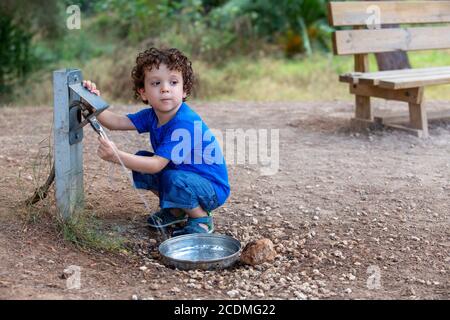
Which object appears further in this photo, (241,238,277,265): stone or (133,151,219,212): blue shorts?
(133,151,219,212): blue shorts

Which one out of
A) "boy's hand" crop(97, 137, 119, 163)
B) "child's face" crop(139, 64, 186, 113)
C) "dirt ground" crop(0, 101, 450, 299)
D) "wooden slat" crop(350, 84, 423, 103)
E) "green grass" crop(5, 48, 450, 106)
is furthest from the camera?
"green grass" crop(5, 48, 450, 106)

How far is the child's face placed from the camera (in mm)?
3178

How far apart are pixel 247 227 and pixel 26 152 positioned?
78.0 inches

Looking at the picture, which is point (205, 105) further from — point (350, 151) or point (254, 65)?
point (254, 65)

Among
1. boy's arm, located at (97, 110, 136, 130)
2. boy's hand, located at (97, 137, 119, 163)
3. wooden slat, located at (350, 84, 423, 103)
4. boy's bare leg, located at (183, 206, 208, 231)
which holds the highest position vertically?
wooden slat, located at (350, 84, 423, 103)

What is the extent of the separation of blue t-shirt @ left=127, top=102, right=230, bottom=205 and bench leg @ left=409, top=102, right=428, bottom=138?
2730 mm

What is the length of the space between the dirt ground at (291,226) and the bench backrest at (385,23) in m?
0.97

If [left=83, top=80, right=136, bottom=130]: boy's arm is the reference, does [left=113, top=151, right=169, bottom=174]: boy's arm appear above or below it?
below

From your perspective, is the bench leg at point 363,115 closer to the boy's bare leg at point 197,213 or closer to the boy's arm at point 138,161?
the boy's bare leg at point 197,213

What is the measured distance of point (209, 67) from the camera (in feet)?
34.5

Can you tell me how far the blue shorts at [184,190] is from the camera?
10.5ft

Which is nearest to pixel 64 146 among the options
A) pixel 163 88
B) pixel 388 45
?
pixel 163 88

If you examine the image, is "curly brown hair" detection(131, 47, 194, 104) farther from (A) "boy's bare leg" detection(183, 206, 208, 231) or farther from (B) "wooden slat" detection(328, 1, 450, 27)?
(B) "wooden slat" detection(328, 1, 450, 27)

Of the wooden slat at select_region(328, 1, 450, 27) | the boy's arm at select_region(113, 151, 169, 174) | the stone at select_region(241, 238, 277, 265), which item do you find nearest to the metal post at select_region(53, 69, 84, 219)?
the boy's arm at select_region(113, 151, 169, 174)
